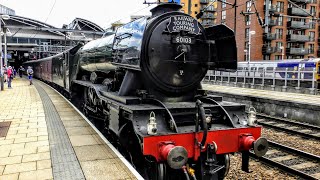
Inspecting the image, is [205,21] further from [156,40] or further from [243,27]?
[156,40]

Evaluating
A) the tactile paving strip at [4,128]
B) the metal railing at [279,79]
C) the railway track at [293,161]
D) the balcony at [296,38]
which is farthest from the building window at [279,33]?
the tactile paving strip at [4,128]

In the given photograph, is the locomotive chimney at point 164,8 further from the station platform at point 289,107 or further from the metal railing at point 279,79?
the metal railing at point 279,79

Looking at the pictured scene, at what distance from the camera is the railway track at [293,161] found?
6.07 m

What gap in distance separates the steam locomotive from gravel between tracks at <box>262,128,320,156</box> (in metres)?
3.59

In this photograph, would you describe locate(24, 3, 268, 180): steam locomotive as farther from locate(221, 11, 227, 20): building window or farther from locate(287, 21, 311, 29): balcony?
locate(221, 11, 227, 20): building window

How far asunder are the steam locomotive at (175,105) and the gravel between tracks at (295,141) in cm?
359

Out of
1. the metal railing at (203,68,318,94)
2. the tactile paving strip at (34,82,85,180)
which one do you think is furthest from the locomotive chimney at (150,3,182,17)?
the metal railing at (203,68,318,94)

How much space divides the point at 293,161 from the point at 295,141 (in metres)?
2.08

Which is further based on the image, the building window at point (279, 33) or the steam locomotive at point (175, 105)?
the building window at point (279, 33)

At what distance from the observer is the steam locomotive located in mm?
4625

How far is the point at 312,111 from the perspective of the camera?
36.8ft

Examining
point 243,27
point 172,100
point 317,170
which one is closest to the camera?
point 172,100

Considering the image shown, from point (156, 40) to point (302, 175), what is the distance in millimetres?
4027

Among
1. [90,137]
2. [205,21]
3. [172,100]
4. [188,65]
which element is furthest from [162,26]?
[205,21]
